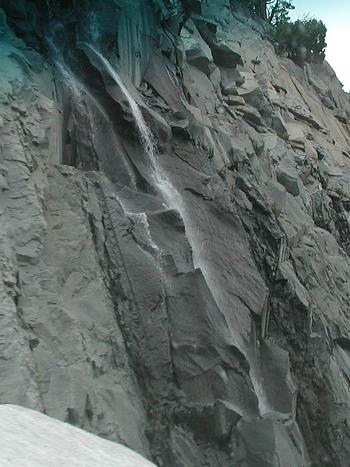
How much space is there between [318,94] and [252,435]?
97.5ft

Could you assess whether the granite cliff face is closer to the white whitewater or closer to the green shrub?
the white whitewater

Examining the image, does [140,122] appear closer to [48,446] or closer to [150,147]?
[150,147]

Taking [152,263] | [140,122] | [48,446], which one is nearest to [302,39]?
[140,122]

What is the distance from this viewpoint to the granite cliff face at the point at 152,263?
8.50 meters

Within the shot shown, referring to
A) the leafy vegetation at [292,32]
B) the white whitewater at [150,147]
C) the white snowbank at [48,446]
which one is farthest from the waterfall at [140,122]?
the leafy vegetation at [292,32]

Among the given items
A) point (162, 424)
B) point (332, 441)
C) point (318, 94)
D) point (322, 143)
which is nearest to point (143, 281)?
point (162, 424)

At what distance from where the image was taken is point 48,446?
4.04 meters

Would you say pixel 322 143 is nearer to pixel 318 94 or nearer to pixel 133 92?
pixel 318 94

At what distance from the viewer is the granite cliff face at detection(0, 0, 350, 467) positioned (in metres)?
8.50

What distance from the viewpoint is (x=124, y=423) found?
27.5 ft

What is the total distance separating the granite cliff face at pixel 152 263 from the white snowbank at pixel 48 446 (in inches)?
83.8

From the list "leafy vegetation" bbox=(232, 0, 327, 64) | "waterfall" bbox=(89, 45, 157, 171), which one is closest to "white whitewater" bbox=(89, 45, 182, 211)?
"waterfall" bbox=(89, 45, 157, 171)

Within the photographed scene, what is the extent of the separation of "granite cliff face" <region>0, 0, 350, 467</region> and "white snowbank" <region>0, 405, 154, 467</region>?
213 cm

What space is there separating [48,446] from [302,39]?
37256 millimetres
